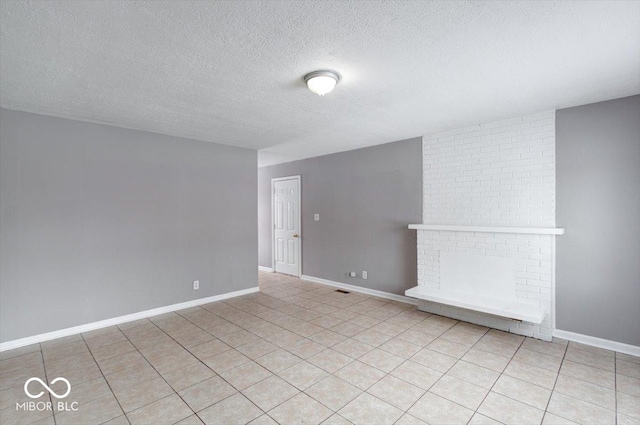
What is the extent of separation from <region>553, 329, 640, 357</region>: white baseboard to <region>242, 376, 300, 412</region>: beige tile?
3010mm

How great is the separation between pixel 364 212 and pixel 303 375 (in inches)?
123

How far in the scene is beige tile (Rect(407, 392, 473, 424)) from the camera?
6.74ft

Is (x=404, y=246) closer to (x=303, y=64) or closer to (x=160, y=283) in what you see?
(x=303, y=64)

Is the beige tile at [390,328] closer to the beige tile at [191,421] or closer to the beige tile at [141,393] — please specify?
the beige tile at [191,421]

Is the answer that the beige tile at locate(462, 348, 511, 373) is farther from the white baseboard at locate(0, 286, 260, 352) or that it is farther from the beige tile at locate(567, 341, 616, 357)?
the white baseboard at locate(0, 286, 260, 352)

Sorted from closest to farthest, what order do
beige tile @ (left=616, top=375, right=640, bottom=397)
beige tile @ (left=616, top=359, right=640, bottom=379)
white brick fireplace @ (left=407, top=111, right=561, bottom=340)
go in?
beige tile @ (left=616, top=375, right=640, bottom=397) < beige tile @ (left=616, top=359, right=640, bottom=379) < white brick fireplace @ (left=407, top=111, right=561, bottom=340)

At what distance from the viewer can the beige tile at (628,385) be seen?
2377mm

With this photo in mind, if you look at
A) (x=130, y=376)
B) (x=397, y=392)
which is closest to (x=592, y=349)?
(x=397, y=392)

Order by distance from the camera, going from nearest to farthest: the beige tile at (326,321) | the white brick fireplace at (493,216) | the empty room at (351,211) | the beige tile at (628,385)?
the empty room at (351,211) → the beige tile at (628,385) → the white brick fireplace at (493,216) → the beige tile at (326,321)

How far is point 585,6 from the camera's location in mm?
1688

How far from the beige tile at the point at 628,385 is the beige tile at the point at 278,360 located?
8.70ft

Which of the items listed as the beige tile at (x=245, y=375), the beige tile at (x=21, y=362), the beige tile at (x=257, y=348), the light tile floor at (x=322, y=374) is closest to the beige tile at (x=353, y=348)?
the light tile floor at (x=322, y=374)

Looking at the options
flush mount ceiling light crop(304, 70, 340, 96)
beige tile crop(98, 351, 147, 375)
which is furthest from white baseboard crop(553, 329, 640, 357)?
beige tile crop(98, 351, 147, 375)

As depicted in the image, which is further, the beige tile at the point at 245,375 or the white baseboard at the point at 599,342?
the white baseboard at the point at 599,342
